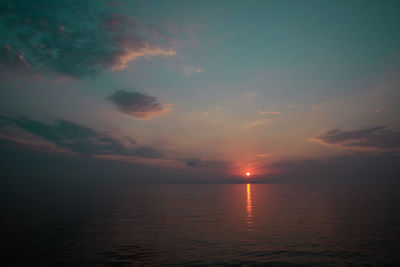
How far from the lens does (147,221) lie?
43.3m

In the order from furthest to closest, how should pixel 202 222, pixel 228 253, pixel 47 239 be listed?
pixel 202 222, pixel 47 239, pixel 228 253

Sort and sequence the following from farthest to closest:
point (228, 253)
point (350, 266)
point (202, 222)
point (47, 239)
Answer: point (202, 222), point (47, 239), point (228, 253), point (350, 266)

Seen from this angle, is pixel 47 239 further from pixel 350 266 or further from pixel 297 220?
pixel 297 220

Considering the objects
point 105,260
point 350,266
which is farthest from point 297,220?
point 105,260

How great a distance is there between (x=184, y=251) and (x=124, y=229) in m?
15.1

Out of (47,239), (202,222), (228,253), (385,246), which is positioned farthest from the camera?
(202,222)

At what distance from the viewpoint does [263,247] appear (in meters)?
27.2

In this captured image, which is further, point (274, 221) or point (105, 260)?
point (274, 221)

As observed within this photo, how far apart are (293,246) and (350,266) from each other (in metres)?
6.90

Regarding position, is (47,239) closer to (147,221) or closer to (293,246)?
(147,221)

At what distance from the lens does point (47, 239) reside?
30.1m

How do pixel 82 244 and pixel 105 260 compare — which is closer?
pixel 105 260

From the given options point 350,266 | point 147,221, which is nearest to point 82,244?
point 147,221

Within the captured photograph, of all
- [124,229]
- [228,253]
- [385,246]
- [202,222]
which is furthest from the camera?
[202,222]
